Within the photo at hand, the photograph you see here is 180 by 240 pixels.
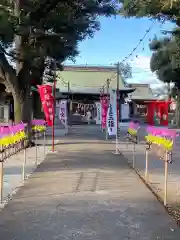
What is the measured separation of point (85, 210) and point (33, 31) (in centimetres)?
1132

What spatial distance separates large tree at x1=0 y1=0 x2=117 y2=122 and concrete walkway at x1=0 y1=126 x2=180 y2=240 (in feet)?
23.2

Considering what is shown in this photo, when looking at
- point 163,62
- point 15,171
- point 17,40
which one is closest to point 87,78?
point 163,62

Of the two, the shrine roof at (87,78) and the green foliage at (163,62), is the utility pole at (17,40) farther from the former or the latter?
the shrine roof at (87,78)

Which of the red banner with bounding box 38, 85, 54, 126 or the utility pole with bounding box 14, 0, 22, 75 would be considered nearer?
the utility pole with bounding box 14, 0, 22, 75

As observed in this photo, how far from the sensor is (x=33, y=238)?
566 centimetres

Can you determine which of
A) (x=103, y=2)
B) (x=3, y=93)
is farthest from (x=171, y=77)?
(x=103, y=2)

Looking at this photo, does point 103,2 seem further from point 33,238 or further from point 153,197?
point 33,238

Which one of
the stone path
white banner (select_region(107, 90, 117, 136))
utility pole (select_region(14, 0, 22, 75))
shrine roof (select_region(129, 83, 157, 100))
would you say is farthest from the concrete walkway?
shrine roof (select_region(129, 83, 157, 100))

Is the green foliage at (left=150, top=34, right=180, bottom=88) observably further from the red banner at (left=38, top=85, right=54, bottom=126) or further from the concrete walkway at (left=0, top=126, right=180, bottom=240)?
the concrete walkway at (left=0, top=126, right=180, bottom=240)

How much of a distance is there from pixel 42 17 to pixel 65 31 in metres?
1.22

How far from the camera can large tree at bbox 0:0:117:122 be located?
1650 centimetres

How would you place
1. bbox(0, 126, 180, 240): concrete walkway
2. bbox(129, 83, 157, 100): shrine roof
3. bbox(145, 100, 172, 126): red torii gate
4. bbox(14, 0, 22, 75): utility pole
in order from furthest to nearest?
bbox(129, 83, 157, 100): shrine roof, bbox(145, 100, 172, 126): red torii gate, bbox(14, 0, 22, 75): utility pole, bbox(0, 126, 180, 240): concrete walkway

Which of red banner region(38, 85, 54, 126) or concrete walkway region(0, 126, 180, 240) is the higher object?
red banner region(38, 85, 54, 126)

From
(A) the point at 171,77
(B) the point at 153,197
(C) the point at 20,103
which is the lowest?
(B) the point at 153,197
